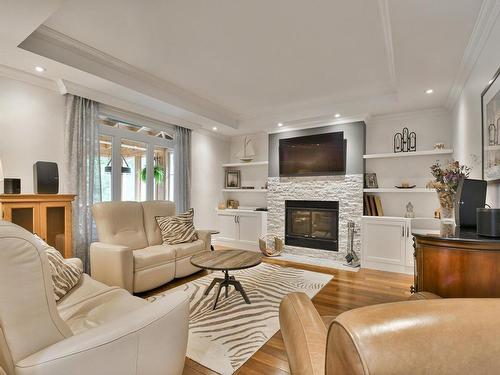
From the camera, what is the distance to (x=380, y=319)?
48cm

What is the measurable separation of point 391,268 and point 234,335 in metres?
2.89

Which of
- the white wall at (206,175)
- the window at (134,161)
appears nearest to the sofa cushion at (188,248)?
the window at (134,161)

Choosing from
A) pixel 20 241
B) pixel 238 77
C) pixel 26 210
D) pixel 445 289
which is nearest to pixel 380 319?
pixel 20 241

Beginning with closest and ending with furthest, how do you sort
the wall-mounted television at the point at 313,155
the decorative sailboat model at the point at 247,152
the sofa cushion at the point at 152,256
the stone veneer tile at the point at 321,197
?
the sofa cushion at the point at 152,256 → the stone veneer tile at the point at 321,197 → the wall-mounted television at the point at 313,155 → the decorative sailboat model at the point at 247,152

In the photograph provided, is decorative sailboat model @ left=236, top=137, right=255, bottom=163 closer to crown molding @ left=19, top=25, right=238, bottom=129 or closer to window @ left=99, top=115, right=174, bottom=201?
crown molding @ left=19, top=25, right=238, bottom=129

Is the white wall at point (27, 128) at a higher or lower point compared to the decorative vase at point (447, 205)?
higher

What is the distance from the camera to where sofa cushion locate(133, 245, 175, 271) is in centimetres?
291

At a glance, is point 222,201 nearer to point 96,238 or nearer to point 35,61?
point 96,238

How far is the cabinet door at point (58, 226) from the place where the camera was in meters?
2.67

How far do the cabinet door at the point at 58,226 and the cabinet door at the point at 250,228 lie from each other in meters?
3.14

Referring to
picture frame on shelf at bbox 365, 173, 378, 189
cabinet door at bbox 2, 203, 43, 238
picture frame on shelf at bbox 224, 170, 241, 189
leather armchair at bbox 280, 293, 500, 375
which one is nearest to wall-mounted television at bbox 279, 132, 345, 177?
picture frame on shelf at bbox 365, 173, 378, 189

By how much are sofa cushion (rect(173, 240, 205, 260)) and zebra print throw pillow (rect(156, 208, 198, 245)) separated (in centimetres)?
9

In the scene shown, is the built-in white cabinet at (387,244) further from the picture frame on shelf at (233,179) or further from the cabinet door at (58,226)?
the cabinet door at (58,226)

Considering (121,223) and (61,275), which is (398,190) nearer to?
(121,223)
